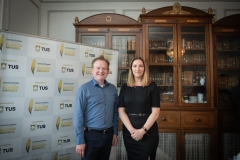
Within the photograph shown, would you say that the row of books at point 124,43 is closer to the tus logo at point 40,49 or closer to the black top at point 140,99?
the tus logo at point 40,49

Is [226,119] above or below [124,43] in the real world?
below

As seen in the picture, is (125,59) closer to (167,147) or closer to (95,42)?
(95,42)

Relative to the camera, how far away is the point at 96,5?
3076mm

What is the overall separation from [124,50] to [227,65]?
68.3 inches

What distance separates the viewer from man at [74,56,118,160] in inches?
51.8

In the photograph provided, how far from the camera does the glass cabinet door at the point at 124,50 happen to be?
2679mm

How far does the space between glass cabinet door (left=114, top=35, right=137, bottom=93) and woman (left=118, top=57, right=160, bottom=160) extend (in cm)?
122

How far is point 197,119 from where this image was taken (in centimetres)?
240

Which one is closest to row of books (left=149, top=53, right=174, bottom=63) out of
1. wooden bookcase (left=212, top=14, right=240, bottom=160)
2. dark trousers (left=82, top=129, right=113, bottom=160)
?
wooden bookcase (left=212, top=14, right=240, bottom=160)

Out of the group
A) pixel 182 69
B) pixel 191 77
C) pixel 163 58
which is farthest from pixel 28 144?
pixel 191 77

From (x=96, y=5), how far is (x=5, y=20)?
1.55 metres

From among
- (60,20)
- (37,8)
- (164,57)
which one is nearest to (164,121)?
(164,57)

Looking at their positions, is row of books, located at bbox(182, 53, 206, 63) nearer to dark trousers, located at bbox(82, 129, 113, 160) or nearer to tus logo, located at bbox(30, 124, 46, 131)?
dark trousers, located at bbox(82, 129, 113, 160)

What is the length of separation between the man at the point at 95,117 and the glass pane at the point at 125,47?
1.29m
